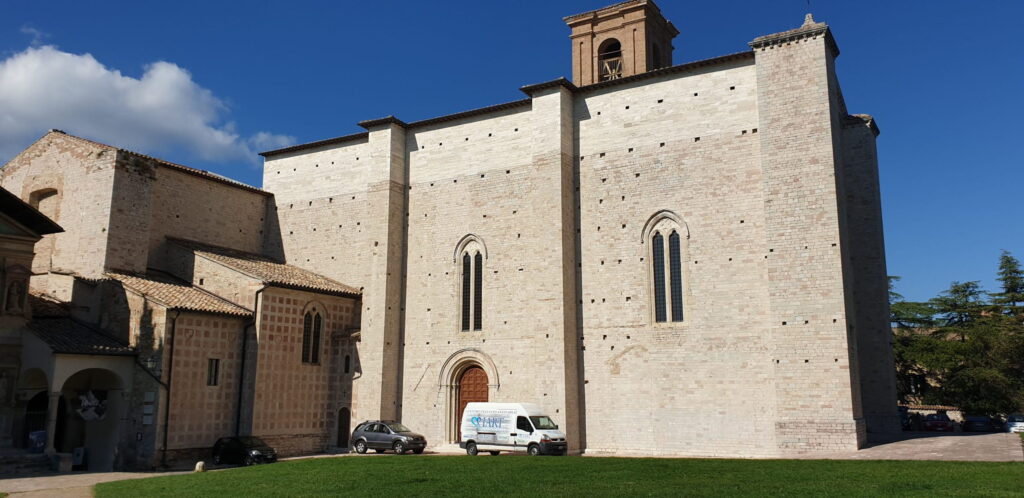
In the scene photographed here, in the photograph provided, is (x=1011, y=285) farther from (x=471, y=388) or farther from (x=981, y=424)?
(x=471, y=388)

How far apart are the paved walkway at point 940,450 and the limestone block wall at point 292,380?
15.3 metres

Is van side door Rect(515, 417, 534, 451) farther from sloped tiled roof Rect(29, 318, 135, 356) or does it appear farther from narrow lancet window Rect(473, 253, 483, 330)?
sloped tiled roof Rect(29, 318, 135, 356)

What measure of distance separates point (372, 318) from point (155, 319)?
22.2ft

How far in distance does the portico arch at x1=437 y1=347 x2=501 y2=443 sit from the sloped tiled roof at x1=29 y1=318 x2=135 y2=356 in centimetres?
943

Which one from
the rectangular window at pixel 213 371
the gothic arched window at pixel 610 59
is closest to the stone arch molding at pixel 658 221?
the gothic arched window at pixel 610 59

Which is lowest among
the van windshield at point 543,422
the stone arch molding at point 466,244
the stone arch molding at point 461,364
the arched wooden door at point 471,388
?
the van windshield at point 543,422

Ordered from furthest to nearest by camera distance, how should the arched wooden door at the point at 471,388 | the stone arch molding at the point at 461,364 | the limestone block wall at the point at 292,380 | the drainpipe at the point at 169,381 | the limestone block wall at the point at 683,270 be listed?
the arched wooden door at the point at 471,388, the stone arch molding at the point at 461,364, the limestone block wall at the point at 292,380, the drainpipe at the point at 169,381, the limestone block wall at the point at 683,270

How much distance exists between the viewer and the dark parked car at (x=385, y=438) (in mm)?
22484

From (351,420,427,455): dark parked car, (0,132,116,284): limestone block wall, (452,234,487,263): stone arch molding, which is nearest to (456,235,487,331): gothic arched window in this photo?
(452,234,487,263): stone arch molding

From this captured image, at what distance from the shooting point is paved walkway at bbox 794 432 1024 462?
16.4m

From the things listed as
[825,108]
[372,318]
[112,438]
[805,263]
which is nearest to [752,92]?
[825,108]

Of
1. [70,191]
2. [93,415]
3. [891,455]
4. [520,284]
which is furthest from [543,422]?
[70,191]

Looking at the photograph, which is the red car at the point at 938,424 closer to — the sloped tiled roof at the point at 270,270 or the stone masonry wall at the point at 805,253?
the stone masonry wall at the point at 805,253

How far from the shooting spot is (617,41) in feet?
96.3
